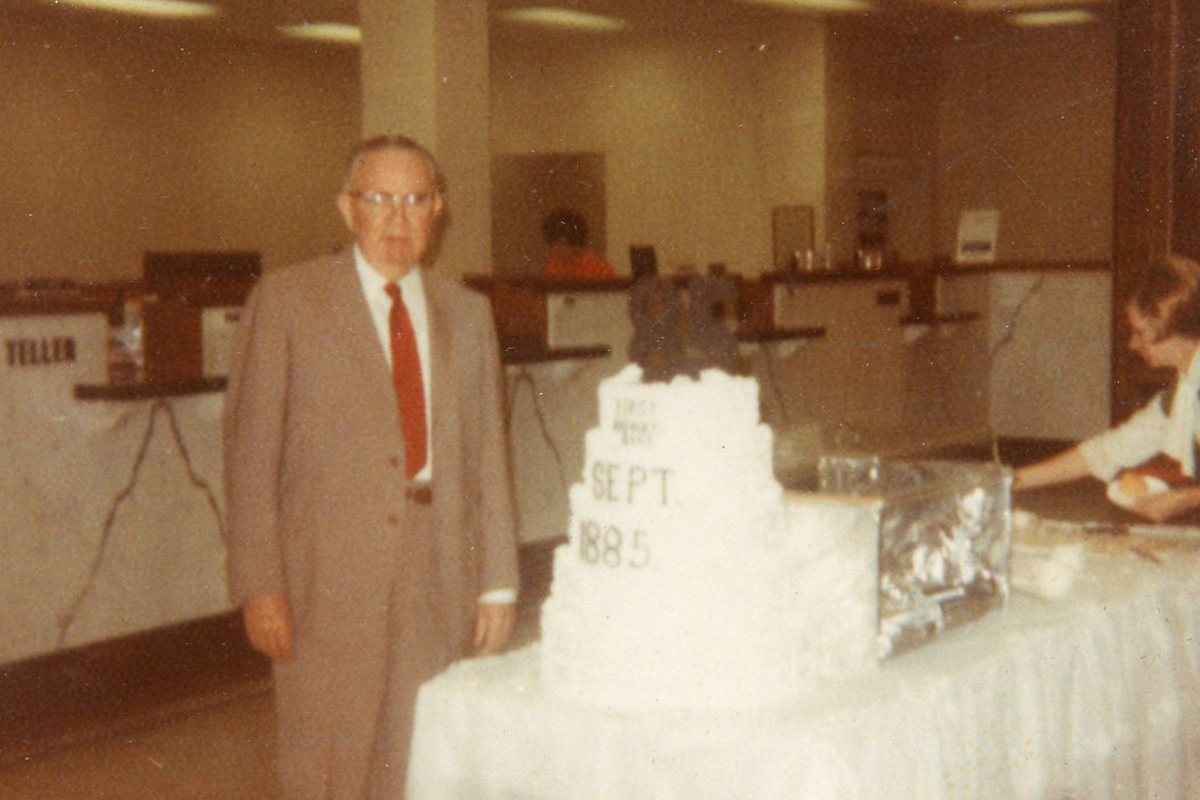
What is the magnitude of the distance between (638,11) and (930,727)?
31.3 ft

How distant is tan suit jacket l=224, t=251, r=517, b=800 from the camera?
2.28 m

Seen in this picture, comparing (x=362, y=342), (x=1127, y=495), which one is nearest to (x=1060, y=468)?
(x=1127, y=495)

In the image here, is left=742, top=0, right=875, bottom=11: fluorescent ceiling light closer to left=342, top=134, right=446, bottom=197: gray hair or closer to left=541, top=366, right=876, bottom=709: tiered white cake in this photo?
left=342, top=134, right=446, bottom=197: gray hair

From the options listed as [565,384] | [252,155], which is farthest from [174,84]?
[565,384]

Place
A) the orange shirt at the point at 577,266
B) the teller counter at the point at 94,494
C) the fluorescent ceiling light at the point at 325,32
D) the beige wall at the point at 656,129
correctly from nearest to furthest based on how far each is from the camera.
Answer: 1. the teller counter at the point at 94,494
2. the orange shirt at the point at 577,266
3. the fluorescent ceiling light at the point at 325,32
4. the beige wall at the point at 656,129

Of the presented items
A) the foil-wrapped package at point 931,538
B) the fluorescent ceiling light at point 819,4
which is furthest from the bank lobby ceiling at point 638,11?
the foil-wrapped package at point 931,538

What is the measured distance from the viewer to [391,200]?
2.29 metres

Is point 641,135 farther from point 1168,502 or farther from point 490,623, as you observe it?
point 490,623

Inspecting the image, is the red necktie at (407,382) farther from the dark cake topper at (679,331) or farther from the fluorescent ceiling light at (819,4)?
the fluorescent ceiling light at (819,4)

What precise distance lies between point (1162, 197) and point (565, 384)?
3053 millimetres

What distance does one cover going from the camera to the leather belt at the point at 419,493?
2.31 metres

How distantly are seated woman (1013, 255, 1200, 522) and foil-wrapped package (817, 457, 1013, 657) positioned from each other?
616 mm

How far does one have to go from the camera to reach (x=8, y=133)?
10.2 metres

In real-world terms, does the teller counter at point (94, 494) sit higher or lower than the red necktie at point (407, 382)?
lower
